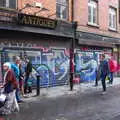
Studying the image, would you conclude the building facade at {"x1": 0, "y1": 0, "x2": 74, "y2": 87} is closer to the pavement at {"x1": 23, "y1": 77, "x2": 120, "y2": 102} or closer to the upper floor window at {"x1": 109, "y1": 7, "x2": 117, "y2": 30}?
the pavement at {"x1": 23, "y1": 77, "x2": 120, "y2": 102}

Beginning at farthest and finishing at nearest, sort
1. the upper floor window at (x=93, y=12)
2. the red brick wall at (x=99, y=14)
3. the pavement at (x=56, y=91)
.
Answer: the upper floor window at (x=93, y=12) → the red brick wall at (x=99, y=14) → the pavement at (x=56, y=91)

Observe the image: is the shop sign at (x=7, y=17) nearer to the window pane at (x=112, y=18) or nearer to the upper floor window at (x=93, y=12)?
the upper floor window at (x=93, y=12)

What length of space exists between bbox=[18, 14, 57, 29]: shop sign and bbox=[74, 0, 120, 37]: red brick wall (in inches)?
135

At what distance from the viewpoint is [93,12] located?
86.2ft

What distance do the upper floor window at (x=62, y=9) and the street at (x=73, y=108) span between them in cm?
621

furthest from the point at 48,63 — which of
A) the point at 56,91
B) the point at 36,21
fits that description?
the point at 36,21

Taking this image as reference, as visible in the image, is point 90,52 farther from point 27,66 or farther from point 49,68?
point 27,66

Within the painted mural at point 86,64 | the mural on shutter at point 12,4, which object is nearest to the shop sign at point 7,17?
the mural on shutter at point 12,4

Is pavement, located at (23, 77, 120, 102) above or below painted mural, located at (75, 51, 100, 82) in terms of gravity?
below

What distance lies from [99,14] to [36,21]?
8154 millimetres

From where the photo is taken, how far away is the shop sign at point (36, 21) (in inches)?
733

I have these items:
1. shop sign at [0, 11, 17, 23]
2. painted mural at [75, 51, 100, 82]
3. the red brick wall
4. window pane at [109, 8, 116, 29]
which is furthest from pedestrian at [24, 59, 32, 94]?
window pane at [109, 8, 116, 29]

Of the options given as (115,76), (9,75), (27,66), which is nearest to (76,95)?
(27,66)

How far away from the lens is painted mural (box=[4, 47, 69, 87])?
65.0ft
